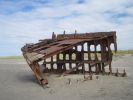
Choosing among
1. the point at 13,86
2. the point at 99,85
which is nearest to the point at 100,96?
the point at 99,85

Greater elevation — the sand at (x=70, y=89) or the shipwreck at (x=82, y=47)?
the shipwreck at (x=82, y=47)

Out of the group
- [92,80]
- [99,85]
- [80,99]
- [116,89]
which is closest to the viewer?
[80,99]

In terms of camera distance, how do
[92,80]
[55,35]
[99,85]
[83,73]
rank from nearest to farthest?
1. [99,85]
2. [92,80]
3. [83,73]
4. [55,35]

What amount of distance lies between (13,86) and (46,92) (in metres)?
2.25

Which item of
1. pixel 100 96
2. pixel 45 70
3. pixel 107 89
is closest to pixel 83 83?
pixel 107 89

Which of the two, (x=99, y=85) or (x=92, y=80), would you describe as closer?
(x=99, y=85)

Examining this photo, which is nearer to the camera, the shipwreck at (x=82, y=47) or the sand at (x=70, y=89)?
the sand at (x=70, y=89)

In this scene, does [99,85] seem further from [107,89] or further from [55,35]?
[55,35]

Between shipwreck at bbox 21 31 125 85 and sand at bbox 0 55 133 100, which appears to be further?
shipwreck at bbox 21 31 125 85

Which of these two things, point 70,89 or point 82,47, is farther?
point 82,47

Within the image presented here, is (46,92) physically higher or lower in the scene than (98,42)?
lower

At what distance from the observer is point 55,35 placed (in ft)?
63.0

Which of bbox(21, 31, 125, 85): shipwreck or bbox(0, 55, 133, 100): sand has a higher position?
bbox(21, 31, 125, 85): shipwreck

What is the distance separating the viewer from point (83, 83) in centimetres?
1546
